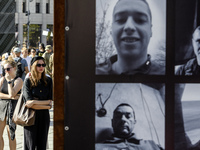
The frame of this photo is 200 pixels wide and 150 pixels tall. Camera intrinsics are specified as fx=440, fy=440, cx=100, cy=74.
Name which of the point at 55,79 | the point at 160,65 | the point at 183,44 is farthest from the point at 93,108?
the point at 183,44

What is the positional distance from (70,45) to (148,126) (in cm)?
63

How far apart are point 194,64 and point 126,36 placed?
0.42 meters

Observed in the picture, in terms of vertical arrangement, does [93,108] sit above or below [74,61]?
below

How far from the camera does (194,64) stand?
2.50 meters

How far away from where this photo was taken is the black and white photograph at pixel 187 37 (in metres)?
2.47

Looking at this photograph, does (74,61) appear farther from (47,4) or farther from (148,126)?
(47,4)

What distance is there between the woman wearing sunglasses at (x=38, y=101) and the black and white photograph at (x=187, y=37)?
3.33m

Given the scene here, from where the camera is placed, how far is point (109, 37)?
8.17ft

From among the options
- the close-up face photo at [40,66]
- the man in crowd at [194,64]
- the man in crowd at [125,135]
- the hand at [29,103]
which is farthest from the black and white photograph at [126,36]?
the close-up face photo at [40,66]

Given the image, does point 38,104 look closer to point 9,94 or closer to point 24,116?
point 24,116

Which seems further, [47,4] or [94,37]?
[47,4]

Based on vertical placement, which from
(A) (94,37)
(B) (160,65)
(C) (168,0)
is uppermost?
(C) (168,0)

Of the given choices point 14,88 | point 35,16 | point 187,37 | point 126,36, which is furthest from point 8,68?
point 35,16

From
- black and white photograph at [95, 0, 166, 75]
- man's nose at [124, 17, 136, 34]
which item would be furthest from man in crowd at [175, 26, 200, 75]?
man's nose at [124, 17, 136, 34]
